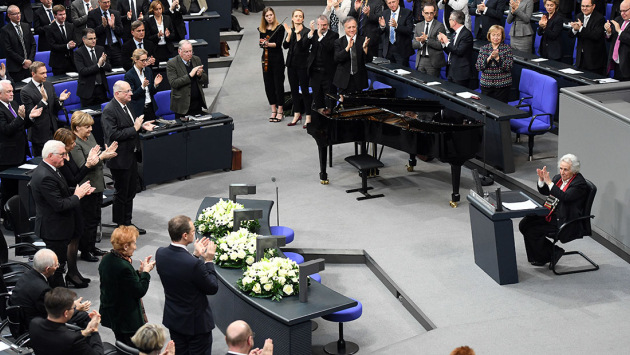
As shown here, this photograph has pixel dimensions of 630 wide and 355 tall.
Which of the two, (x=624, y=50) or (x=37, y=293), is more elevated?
(x=624, y=50)

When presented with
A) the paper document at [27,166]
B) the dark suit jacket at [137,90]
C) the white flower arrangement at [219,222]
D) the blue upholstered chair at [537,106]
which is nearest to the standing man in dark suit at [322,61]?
the dark suit jacket at [137,90]

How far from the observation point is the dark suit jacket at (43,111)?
1075 cm

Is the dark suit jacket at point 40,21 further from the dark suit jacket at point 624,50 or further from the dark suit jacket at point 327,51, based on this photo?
the dark suit jacket at point 624,50

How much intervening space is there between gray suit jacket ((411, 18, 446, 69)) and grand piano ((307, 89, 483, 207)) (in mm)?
1424

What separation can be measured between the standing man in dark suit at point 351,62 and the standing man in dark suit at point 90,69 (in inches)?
140

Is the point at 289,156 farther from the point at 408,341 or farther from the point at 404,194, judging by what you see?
the point at 408,341

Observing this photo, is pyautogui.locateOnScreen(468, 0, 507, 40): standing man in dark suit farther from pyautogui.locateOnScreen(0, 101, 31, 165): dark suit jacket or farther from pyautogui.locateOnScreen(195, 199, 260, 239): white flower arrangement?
pyautogui.locateOnScreen(0, 101, 31, 165): dark suit jacket

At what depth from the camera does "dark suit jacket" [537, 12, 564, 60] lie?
42.5 ft

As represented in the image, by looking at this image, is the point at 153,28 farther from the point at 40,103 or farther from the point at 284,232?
the point at 284,232

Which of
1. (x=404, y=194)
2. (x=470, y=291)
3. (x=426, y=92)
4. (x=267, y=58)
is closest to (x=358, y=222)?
(x=404, y=194)

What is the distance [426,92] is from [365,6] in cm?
278

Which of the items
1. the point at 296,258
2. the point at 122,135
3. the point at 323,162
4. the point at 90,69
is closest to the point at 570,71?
the point at 323,162

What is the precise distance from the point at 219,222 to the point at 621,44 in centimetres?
699

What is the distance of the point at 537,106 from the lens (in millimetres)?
11734
